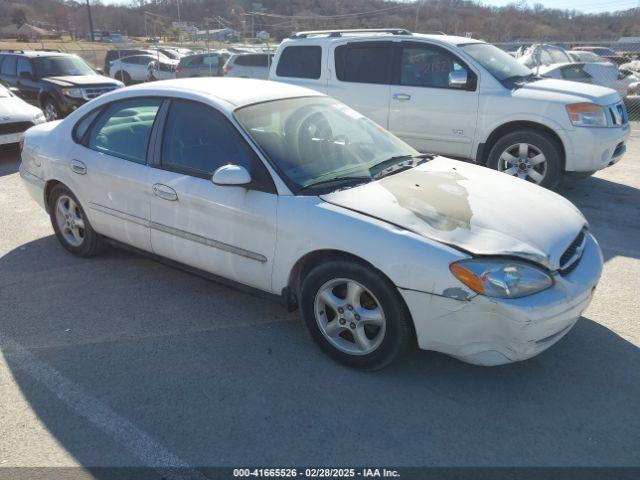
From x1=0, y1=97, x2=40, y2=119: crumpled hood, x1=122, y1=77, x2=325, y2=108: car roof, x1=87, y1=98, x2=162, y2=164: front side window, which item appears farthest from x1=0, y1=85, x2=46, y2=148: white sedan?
x1=122, y1=77, x2=325, y2=108: car roof

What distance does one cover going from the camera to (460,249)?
112 inches

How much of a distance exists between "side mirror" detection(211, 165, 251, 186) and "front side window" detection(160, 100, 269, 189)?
98 mm

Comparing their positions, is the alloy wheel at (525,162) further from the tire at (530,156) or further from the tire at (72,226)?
the tire at (72,226)

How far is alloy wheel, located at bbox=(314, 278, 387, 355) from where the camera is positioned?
312 centimetres

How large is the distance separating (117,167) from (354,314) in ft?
7.57

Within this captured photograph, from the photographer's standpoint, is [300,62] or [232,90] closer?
[232,90]

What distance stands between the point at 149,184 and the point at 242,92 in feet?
3.19

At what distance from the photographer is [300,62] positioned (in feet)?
26.6

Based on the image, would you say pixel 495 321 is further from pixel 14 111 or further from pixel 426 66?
pixel 14 111

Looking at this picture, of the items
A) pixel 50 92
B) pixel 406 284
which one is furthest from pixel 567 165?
pixel 50 92

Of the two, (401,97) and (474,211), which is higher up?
(401,97)

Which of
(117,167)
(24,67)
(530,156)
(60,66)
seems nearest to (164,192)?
(117,167)

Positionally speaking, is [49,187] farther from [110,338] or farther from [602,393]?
[602,393]

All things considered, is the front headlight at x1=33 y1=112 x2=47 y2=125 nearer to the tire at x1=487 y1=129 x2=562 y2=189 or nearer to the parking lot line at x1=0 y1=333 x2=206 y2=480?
the parking lot line at x1=0 y1=333 x2=206 y2=480
